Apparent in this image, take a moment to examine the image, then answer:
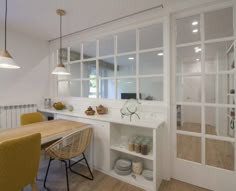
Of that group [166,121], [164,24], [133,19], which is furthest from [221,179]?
[133,19]

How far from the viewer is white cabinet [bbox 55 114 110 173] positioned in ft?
7.23

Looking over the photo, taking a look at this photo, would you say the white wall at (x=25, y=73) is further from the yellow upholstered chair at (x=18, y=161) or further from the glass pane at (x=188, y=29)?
the glass pane at (x=188, y=29)

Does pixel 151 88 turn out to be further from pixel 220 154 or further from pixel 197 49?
pixel 220 154

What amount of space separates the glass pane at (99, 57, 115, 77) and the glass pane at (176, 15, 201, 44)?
126cm

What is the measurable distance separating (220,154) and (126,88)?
69.4 inches

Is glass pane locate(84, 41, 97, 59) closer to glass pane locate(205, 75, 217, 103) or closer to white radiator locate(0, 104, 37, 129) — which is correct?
white radiator locate(0, 104, 37, 129)

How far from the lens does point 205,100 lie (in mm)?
1951

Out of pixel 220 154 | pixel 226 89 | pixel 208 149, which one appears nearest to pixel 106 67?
pixel 226 89

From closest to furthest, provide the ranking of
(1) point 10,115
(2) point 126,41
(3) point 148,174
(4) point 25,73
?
(3) point 148,174 < (2) point 126,41 < (1) point 10,115 < (4) point 25,73

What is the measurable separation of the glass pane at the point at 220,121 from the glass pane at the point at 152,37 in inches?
49.4

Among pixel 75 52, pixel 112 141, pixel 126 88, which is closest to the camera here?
pixel 112 141

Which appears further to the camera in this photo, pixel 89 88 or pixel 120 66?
pixel 89 88

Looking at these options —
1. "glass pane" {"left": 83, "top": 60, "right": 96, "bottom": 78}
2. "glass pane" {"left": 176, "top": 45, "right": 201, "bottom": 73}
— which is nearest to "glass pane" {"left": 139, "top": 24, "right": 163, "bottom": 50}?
Result: "glass pane" {"left": 176, "top": 45, "right": 201, "bottom": 73}

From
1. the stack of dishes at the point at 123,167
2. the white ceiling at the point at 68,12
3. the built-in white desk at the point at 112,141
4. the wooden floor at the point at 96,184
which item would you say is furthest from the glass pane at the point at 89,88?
the wooden floor at the point at 96,184
